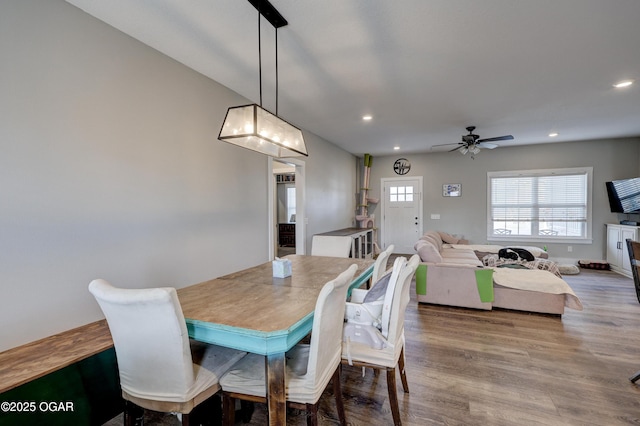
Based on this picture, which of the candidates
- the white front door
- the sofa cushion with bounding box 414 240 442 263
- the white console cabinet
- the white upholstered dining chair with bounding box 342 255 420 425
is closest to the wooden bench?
the white upholstered dining chair with bounding box 342 255 420 425

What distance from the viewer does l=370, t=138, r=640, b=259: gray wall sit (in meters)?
6.11

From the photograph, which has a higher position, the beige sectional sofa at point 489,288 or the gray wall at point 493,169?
the gray wall at point 493,169

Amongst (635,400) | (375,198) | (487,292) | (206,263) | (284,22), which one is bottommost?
(635,400)

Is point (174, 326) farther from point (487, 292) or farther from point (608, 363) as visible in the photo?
point (487, 292)

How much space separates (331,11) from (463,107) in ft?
9.07

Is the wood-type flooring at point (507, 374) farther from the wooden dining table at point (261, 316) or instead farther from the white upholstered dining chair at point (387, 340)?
the wooden dining table at point (261, 316)

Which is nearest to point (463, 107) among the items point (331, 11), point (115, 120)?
point (331, 11)

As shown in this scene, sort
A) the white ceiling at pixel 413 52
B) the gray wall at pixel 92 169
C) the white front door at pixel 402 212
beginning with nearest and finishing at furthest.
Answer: the gray wall at pixel 92 169
the white ceiling at pixel 413 52
the white front door at pixel 402 212

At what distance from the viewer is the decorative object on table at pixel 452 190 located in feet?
24.0

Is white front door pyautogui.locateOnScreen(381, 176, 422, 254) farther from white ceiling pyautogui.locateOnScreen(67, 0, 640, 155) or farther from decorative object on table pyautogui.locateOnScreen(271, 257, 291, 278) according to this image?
decorative object on table pyautogui.locateOnScreen(271, 257, 291, 278)

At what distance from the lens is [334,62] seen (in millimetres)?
2721

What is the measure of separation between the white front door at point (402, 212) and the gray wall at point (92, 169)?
556 cm

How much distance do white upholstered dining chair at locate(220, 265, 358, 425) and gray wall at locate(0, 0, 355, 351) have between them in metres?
1.24

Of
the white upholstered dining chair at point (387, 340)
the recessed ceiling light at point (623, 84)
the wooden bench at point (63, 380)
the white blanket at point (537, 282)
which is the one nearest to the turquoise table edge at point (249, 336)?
the white upholstered dining chair at point (387, 340)
